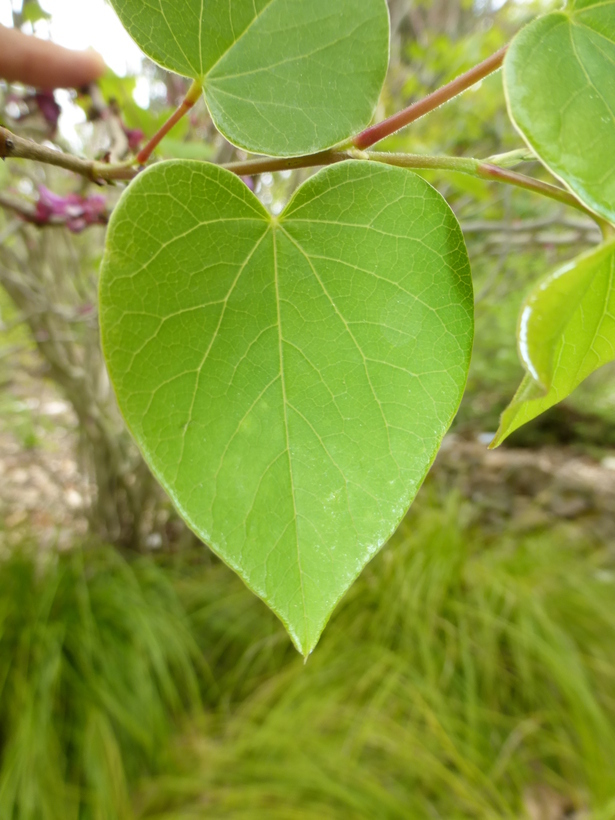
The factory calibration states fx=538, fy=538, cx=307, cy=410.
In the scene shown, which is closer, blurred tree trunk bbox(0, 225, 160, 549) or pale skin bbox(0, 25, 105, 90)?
pale skin bbox(0, 25, 105, 90)

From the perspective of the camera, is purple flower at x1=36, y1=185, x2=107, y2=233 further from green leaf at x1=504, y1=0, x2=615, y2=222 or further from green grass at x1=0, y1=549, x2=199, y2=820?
green grass at x1=0, y1=549, x2=199, y2=820

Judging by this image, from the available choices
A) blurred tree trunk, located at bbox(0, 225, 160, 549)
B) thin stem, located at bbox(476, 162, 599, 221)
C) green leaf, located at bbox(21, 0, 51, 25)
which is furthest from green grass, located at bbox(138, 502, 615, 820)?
green leaf, located at bbox(21, 0, 51, 25)

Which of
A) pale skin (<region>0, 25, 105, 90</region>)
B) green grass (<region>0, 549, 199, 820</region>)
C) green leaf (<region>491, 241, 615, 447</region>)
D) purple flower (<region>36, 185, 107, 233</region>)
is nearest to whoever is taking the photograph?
green leaf (<region>491, 241, 615, 447</region>)

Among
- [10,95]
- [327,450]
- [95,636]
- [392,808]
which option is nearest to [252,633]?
[95,636]

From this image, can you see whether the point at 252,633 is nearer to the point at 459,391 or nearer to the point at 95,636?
the point at 95,636

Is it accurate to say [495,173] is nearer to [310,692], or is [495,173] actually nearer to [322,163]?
[322,163]

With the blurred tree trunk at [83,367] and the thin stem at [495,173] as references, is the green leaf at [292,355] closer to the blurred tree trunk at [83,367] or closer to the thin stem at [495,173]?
the thin stem at [495,173]
